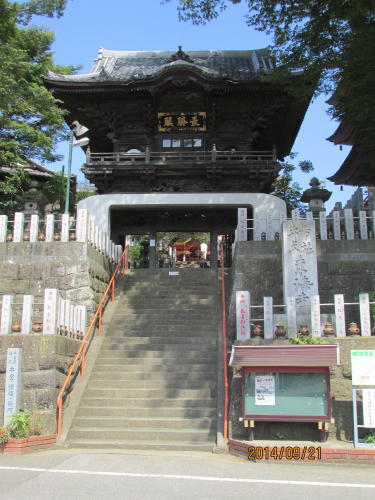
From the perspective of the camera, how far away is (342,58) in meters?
13.3

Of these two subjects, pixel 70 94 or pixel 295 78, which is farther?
pixel 70 94

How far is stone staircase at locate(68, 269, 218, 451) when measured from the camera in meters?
9.30

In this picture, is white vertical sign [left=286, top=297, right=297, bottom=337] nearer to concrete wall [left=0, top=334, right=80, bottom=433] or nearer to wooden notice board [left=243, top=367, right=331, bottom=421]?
wooden notice board [left=243, top=367, right=331, bottom=421]

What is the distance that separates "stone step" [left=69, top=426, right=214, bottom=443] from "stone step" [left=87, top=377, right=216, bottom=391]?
1201mm

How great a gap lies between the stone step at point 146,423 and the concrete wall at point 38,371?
71 centimetres

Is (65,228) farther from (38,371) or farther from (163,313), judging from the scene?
(38,371)

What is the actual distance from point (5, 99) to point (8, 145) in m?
4.27

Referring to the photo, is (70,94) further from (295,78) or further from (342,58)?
(342,58)

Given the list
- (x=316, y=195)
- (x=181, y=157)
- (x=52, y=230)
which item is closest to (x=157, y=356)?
(x=52, y=230)

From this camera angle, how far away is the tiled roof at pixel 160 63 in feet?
65.2

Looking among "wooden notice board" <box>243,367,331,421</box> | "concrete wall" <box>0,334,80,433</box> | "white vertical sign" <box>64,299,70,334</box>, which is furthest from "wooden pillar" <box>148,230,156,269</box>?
"wooden notice board" <box>243,367,331,421</box>

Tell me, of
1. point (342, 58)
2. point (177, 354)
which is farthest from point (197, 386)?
point (342, 58)

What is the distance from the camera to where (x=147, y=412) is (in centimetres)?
984
